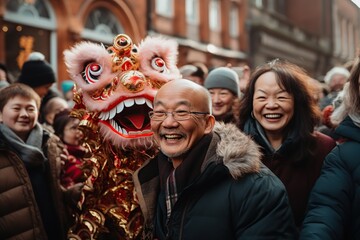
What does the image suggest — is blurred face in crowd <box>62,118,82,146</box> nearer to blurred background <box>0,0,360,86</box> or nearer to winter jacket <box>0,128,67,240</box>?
winter jacket <box>0,128,67,240</box>

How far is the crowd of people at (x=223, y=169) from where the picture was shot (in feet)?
8.04

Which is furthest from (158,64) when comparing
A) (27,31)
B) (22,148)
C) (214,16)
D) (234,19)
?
(234,19)

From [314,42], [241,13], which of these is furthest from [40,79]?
[314,42]

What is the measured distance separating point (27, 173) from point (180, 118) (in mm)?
1465

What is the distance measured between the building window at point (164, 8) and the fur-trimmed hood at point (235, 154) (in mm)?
14139

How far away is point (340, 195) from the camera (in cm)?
269

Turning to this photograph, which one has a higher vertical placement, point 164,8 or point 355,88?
point 164,8

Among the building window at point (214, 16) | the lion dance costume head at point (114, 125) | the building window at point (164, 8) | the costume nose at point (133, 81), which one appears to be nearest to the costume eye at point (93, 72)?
the lion dance costume head at point (114, 125)

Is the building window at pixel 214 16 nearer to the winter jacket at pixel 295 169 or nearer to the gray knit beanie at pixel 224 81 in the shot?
the gray knit beanie at pixel 224 81

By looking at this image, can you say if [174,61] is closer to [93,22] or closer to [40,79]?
[40,79]

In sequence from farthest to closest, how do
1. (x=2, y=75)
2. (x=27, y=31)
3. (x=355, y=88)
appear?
(x=27, y=31) → (x=2, y=75) → (x=355, y=88)

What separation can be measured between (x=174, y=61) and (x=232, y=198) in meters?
1.46

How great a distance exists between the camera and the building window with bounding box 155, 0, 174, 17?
1656 centimetres

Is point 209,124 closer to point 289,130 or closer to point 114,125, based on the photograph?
point 289,130
